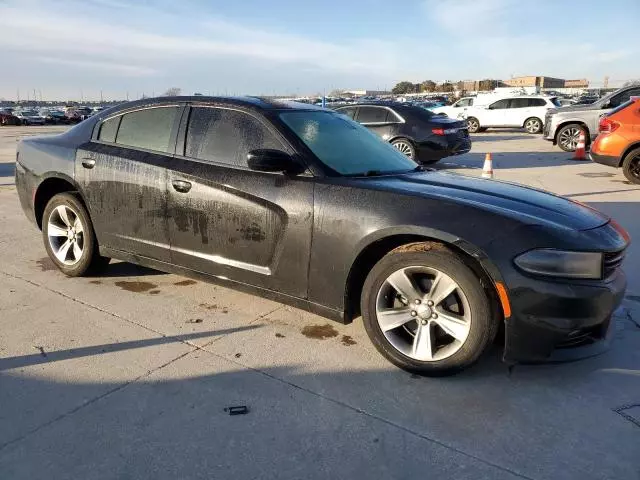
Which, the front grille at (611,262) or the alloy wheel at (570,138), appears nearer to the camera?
the front grille at (611,262)

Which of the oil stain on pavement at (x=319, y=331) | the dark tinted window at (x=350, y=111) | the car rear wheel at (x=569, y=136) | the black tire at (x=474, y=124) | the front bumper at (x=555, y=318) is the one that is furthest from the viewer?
the black tire at (x=474, y=124)

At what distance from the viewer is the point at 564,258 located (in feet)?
9.02

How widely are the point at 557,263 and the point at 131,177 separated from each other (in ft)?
10.1

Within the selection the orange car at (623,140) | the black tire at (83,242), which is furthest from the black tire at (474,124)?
the black tire at (83,242)

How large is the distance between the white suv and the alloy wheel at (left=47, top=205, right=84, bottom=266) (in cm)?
2192

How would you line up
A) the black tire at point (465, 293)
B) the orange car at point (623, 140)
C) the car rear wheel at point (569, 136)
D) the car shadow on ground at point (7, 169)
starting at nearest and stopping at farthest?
the black tire at point (465, 293) < the orange car at point (623, 140) < the car shadow on ground at point (7, 169) < the car rear wheel at point (569, 136)

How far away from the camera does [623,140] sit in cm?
937

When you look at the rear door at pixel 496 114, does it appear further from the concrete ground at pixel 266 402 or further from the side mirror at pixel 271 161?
the side mirror at pixel 271 161

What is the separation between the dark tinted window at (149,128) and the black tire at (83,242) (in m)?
0.70

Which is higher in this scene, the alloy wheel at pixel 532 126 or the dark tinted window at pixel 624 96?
the dark tinted window at pixel 624 96

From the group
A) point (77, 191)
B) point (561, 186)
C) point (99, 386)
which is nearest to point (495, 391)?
point (99, 386)

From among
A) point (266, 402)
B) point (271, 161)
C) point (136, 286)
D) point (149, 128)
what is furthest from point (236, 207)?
point (136, 286)

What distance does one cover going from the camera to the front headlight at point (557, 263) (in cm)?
272

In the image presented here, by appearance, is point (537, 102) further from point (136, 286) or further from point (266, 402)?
point (266, 402)
